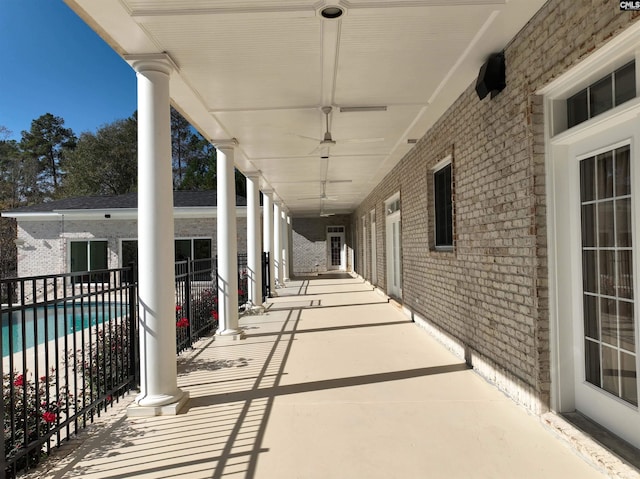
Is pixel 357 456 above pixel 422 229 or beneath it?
beneath

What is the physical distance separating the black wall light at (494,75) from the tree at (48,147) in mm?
40318

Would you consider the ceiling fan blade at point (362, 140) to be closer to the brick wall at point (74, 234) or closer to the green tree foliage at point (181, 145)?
the brick wall at point (74, 234)

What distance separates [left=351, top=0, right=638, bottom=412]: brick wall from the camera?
3121mm

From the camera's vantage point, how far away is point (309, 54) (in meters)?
3.99

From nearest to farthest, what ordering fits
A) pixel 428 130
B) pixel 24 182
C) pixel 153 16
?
pixel 153 16
pixel 428 130
pixel 24 182

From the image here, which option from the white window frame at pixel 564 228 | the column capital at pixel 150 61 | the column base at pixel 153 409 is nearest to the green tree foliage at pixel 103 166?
the column capital at pixel 150 61

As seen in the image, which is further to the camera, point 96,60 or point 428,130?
point 96,60

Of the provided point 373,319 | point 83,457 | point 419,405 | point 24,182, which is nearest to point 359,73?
point 419,405

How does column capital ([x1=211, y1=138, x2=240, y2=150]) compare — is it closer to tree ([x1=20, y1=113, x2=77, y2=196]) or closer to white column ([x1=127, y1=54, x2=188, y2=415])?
white column ([x1=127, y1=54, x2=188, y2=415])

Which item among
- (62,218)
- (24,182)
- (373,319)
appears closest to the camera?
(373,319)

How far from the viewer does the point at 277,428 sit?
11.3 feet

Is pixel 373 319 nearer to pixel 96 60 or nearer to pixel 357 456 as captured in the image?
pixel 357 456

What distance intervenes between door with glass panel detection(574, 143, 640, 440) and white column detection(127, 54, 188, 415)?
3.16 m

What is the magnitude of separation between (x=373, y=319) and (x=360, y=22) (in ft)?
19.3
